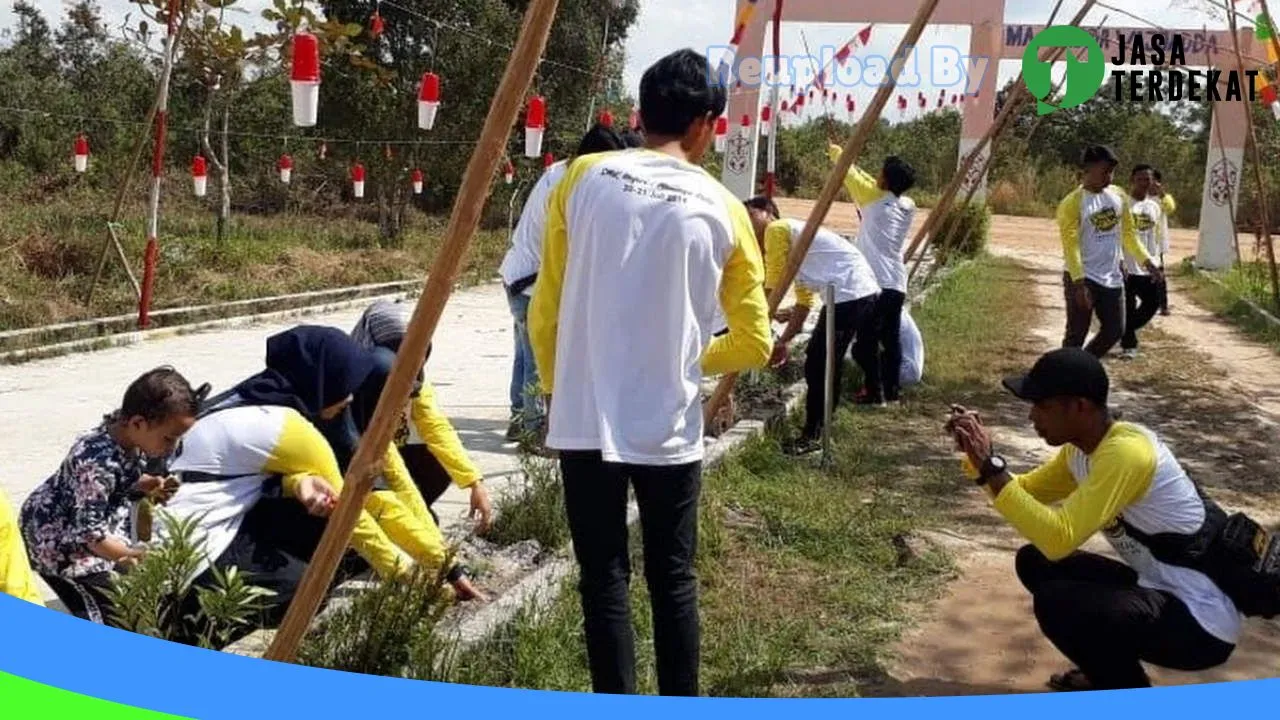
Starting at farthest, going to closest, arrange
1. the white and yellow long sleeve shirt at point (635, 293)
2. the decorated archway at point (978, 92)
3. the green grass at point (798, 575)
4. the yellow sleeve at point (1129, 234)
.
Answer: the decorated archway at point (978, 92) < the yellow sleeve at point (1129, 234) < the green grass at point (798, 575) < the white and yellow long sleeve shirt at point (635, 293)

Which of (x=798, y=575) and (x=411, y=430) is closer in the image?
(x=411, y=430)

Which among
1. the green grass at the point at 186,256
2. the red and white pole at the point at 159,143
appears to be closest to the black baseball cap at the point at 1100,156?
the green grass at the point at 186,256

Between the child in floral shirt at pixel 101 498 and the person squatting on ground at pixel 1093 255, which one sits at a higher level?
the person squatting on ground at pixel 1093 255

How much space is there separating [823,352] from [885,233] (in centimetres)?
104

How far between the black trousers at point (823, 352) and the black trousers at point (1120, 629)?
238 centimetres

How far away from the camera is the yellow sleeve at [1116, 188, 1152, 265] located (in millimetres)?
7109

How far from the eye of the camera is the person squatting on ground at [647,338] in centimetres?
231

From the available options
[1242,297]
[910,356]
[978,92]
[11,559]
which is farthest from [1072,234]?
[978,92]

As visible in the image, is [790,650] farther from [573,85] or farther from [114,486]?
[573,85]

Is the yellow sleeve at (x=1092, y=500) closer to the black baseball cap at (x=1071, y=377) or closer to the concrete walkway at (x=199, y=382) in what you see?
the black baseball cap at (x=1071, y=377)

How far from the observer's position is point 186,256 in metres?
10.3

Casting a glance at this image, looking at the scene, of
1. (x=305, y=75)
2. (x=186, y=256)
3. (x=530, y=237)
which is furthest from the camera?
(x=186, y=256)

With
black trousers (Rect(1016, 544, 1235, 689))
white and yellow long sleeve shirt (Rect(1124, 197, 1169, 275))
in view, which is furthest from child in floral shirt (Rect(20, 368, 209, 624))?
white and yellow long sleeve shirt (Rect(1124, 197, 1169, 275))

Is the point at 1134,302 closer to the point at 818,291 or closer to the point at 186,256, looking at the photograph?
the point at 818,291
